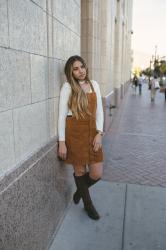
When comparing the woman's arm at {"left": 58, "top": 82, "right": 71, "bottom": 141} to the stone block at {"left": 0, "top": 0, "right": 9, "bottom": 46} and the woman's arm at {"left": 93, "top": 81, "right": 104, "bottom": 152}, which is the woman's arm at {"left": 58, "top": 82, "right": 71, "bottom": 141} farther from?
the stone block at {"left": 0, "top": 0, "right": 9, "bottom": 46}

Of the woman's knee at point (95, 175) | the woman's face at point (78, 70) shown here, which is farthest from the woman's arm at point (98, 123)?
the woman's knee at point (95, 175)

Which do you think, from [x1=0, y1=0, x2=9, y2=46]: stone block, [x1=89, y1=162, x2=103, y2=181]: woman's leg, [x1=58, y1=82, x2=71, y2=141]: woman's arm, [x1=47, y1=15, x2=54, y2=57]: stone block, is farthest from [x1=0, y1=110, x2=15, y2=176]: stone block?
[x1=89, y1=162, x2=103, y2=181]: woman's leg

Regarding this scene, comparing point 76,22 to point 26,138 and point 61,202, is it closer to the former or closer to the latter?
point 26,138

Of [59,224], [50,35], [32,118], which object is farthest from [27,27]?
[59,224]

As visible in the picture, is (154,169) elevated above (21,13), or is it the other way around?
(21,13)

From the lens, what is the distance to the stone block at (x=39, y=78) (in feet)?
8.52

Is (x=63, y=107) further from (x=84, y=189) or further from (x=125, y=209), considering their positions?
(x=125, y=209)

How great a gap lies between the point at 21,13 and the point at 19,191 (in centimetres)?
148

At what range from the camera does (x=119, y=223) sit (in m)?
3.47

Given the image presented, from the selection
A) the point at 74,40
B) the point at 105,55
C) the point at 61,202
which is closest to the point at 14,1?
the point at 74,40

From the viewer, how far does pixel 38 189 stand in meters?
2.70

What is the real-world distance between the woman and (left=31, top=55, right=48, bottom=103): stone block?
274mm

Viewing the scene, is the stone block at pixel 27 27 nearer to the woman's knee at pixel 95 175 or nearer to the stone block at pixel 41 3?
the stone block at pixel 41 3

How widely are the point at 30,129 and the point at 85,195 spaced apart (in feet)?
4.54
